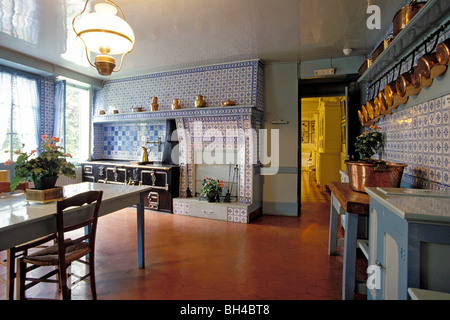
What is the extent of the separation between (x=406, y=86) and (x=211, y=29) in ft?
7.66

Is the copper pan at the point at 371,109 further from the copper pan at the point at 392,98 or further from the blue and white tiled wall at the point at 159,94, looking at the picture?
the blue and white tiled wall at the point at 159,94

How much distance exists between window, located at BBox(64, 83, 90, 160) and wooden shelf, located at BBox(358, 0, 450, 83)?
5.69 meters

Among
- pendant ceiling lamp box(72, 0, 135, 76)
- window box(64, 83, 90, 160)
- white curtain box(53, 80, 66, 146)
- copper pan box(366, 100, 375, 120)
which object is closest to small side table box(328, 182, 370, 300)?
copper pan box(366, 100, 375, 120)

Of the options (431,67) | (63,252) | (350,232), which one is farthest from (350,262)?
(63,252)

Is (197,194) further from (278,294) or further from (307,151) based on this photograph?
(307,151)

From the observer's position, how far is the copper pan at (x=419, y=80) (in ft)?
5.94

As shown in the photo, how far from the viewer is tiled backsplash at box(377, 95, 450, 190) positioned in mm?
1665

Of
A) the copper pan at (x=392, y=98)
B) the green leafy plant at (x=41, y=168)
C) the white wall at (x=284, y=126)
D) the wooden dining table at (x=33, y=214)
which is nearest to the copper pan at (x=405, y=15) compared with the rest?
the copper pan at (x=392, y=98)

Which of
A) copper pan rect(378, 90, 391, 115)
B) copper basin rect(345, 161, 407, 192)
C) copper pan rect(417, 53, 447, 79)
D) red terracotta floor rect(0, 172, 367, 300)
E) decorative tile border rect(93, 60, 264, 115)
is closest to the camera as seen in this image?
copper pan rect(417, 53, 447, 79)

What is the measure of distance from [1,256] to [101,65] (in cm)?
256

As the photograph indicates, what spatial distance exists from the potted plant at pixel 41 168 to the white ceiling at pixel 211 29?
5.65ft

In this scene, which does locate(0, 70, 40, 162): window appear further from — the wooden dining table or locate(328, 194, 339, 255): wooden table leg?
locate(328, 194, 339, 255): wooden table leg

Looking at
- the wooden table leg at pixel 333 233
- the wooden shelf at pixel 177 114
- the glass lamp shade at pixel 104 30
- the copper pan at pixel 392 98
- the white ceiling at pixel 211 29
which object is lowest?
the wooden table leg at pixel 333 233
